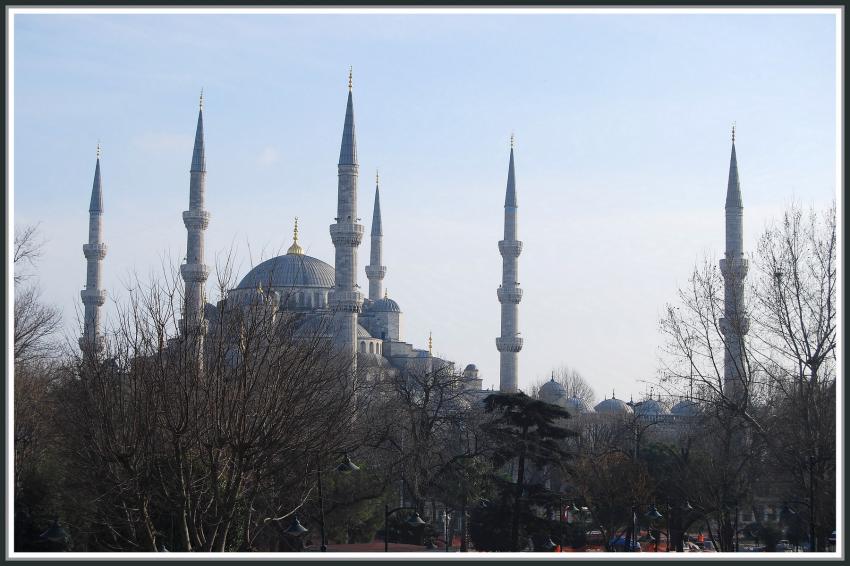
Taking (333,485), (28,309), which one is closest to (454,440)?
(333,485)

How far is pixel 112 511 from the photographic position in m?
16.5

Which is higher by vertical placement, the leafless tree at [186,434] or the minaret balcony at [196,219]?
the minaret balcony at [196,219]

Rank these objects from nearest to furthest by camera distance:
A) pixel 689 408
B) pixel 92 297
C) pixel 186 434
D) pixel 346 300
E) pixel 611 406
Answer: pixel 186 434 < pixel 346 300 < pixel 689 408 < pixel 92 297 < pixel 611 406

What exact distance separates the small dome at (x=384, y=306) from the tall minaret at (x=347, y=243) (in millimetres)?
21931

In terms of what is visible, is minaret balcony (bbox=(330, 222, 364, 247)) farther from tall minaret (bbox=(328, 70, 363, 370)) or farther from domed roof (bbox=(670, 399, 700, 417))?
domed roof (bbox=(670, 399, 700, 417))

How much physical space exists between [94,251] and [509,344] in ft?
71.0

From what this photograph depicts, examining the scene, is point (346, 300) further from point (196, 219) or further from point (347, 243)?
point (196, 219)

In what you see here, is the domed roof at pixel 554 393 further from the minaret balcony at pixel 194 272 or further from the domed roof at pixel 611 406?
the minaret balcony at pixel 194 272

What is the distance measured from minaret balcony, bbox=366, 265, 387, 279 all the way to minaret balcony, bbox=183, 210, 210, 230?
21.5m

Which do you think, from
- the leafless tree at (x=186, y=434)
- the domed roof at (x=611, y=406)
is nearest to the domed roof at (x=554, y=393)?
the domed roof at (x=611, y=406)

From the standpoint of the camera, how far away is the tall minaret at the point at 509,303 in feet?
203

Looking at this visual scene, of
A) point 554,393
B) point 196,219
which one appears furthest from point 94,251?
point 554,393

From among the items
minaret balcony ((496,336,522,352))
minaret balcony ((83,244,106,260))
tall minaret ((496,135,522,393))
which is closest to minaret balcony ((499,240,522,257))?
tall minaret ((496,135,522,393))

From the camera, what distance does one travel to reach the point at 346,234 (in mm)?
52625
